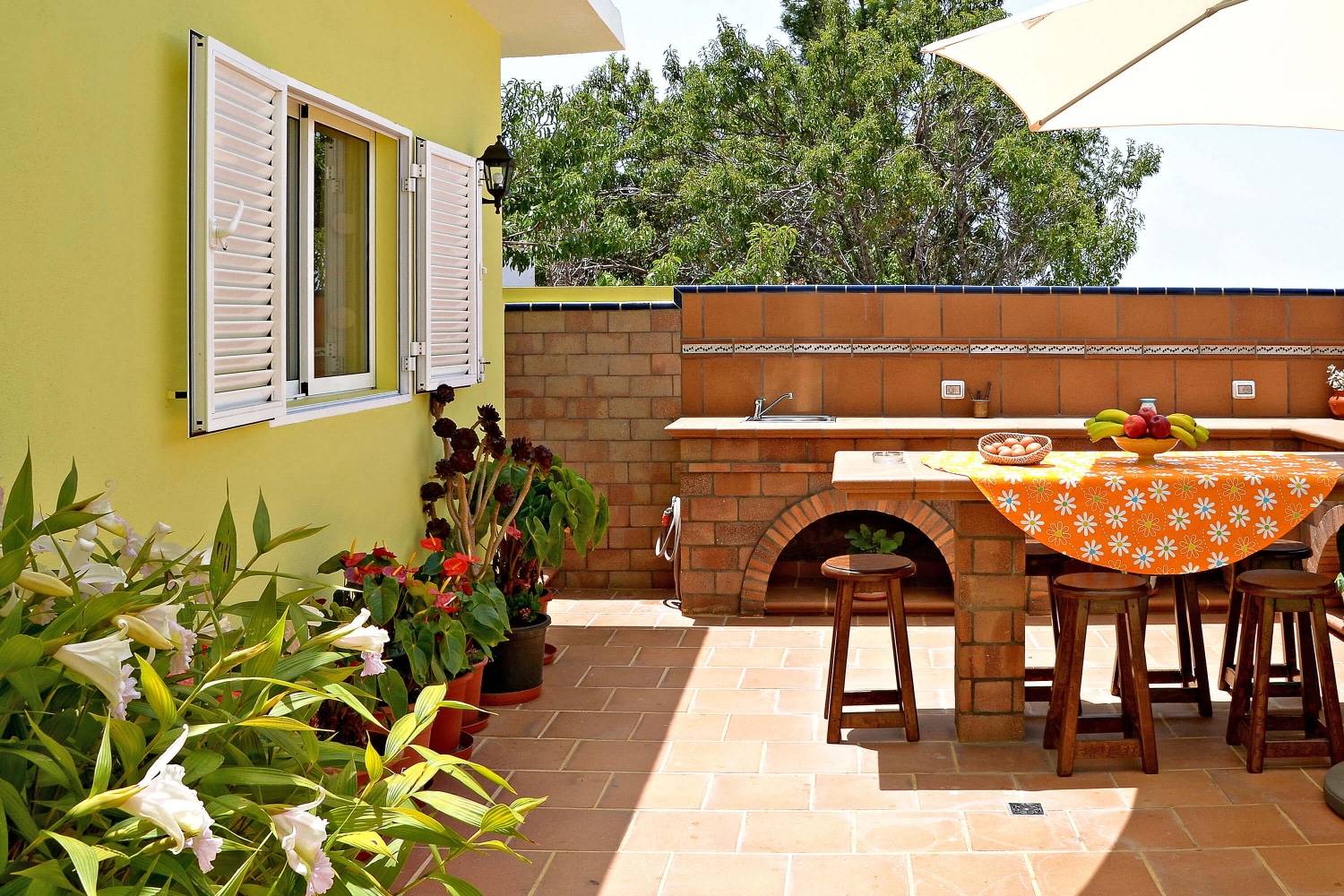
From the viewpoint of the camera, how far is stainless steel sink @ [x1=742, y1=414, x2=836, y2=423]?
6883 mm

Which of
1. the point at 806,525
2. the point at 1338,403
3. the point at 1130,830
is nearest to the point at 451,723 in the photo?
the point at 1130,830

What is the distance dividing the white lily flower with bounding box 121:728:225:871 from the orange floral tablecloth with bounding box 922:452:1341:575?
3.17m

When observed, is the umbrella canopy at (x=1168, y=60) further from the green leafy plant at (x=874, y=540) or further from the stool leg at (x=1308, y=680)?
the green leafy plant at (x=874, y=540)

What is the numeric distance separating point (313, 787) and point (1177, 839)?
2.79 metres

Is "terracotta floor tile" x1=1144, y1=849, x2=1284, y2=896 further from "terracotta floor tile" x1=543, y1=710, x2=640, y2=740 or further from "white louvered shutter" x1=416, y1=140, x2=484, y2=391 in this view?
"white louvered shutter" x1=416, y1=140, x2=484, y2=391

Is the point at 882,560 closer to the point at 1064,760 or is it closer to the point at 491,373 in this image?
the point at 1064,760

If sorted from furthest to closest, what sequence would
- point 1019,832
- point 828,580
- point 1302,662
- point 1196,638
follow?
point 828,580, point 1196,638, point 1302,662, point 1019,832

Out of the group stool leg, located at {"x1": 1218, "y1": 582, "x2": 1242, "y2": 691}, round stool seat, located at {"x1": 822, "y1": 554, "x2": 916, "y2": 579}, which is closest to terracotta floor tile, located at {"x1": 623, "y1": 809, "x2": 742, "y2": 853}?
round stool seat, located at {"x1": 822, "y1": 554, "x2": 916, "y2": 579}

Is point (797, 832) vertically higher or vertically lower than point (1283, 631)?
lower

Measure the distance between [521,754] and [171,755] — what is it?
3022mm

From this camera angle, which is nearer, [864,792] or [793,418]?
[864,792]

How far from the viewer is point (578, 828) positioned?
367 cm

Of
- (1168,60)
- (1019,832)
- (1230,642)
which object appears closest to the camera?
(1019,832)

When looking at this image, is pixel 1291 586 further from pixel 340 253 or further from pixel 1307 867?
pixel 340 253
